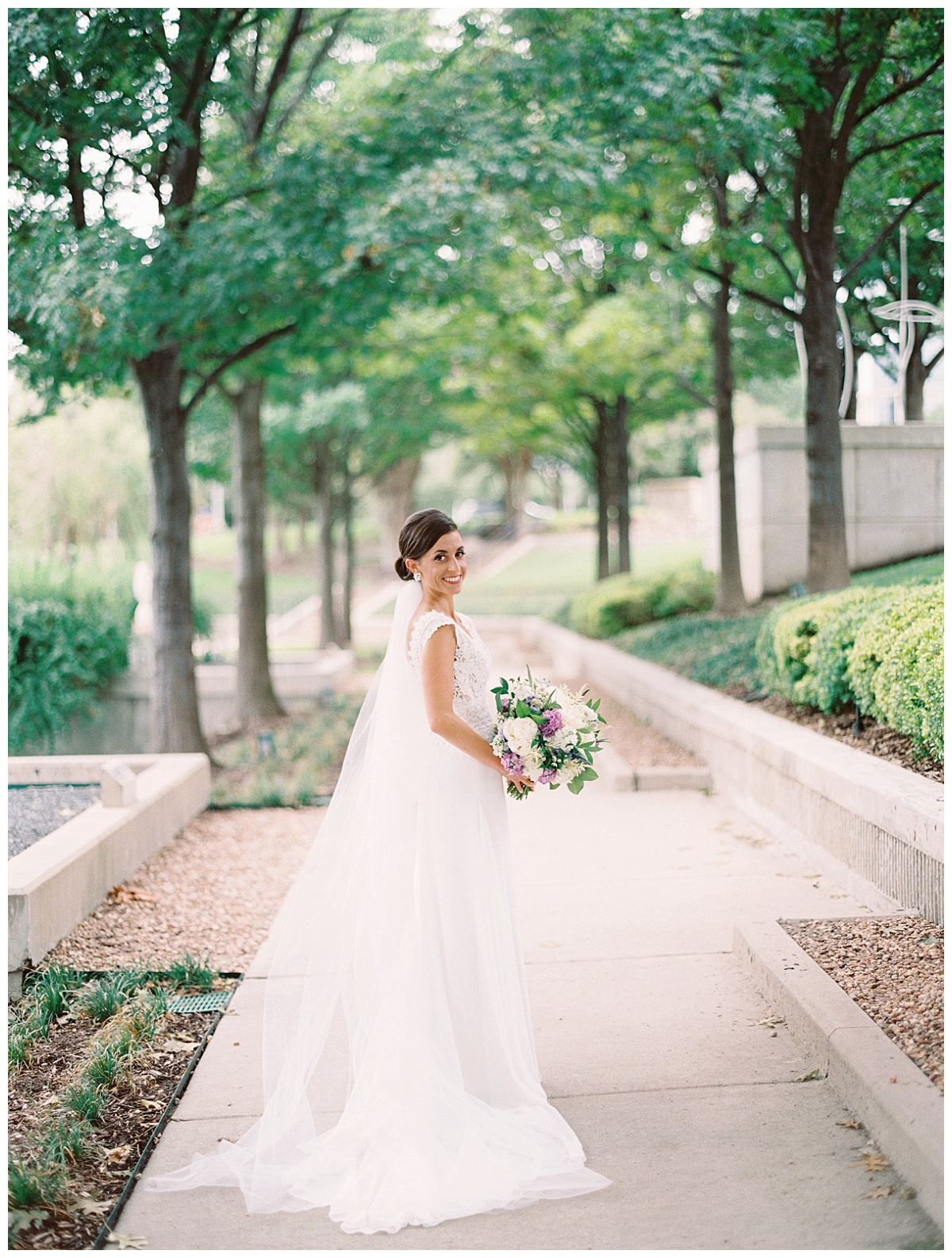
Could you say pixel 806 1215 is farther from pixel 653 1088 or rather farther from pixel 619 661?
pixel 619 661

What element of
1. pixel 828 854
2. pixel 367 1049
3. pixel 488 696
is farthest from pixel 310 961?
pixel 828 854

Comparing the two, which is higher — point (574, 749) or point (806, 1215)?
point (574, 749)

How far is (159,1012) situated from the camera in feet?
16.8

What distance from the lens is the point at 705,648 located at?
504 inches

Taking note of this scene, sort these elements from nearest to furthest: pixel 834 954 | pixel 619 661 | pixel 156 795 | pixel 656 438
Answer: pixel 834 954, pixel 156 795, pixel 619 661, pixel 656 438

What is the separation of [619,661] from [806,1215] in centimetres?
1152

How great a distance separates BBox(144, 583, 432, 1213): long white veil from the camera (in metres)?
4.07

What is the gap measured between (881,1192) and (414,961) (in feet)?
5.30

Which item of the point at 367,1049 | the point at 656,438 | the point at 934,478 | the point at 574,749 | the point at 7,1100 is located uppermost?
the point at 656,438

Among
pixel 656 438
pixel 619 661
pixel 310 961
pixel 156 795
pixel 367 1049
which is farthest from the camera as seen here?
pixel 656 438

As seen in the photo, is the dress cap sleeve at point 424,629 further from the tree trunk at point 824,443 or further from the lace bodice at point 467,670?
the tree trunk at point 824,443

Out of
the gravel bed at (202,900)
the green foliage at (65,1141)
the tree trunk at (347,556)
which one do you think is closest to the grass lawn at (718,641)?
the gravel bed at (202,900)

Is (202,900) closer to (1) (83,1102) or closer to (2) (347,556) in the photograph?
(1) (83,1102)

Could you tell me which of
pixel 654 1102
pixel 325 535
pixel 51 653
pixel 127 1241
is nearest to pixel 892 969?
pixel 654 1102
